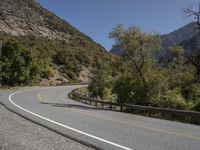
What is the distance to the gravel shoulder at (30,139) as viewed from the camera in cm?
1038

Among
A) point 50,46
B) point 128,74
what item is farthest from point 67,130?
point 50,46

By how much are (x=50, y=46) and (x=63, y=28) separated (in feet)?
90.0

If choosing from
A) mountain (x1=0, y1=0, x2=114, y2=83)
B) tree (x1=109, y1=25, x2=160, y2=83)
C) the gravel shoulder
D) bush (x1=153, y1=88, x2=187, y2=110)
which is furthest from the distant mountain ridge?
the gravel shoulder

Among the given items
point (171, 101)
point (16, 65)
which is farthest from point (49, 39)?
point (171, 101)

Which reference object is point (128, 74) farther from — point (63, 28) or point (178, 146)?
point (63, 28)

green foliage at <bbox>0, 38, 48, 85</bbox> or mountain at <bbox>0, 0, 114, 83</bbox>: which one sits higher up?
mountain at <bbox>0, 0, 114, 83</bbox>

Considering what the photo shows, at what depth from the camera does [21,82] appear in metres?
74.2

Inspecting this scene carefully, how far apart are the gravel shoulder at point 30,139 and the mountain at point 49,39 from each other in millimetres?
74468

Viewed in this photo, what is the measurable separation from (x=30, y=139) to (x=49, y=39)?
112 metres

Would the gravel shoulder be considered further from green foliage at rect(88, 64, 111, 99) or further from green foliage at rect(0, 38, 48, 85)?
green foliage at rect(0, 38, 48, 85)

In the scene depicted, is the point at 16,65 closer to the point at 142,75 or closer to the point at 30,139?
the point at 142,75

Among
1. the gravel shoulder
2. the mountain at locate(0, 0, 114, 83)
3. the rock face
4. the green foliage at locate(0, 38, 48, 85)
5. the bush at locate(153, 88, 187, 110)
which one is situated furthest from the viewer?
the rock face

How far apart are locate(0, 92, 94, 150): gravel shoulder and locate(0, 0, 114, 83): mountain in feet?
244

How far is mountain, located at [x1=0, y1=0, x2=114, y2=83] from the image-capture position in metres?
99.3
